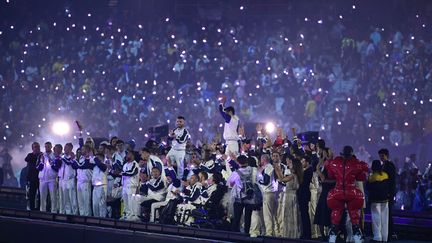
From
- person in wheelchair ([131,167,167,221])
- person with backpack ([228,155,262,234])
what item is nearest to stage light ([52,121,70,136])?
person in wheelchair ([131,167,167,221])

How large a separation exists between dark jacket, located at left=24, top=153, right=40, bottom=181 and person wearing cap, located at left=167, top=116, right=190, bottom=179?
381 centimetres

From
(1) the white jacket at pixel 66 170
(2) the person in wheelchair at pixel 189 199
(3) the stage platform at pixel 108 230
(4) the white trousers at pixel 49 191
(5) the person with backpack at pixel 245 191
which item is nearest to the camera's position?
(3) the stage platform at pixel 108 230

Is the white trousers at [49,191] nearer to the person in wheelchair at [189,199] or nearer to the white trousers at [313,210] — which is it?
the person in wheelchair at [189,199]

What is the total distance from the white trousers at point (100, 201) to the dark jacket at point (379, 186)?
6.97 meters

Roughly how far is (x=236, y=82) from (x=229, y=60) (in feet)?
3.94

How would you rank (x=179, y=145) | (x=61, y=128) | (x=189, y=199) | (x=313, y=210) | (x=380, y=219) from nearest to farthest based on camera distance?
(x=380, y=219) < (x=313, y=210) < (x=189, y=199) < (x=179, y=145) < (x=61, y=128)

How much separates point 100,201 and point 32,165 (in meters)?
2.64

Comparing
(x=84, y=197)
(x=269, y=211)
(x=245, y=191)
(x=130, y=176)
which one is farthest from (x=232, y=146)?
(x=84, y=197)

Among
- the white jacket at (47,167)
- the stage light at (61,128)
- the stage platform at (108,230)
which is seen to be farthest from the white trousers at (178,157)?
the stage light at (61,128)

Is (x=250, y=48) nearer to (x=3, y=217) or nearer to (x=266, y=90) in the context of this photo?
(x=266, y=90)

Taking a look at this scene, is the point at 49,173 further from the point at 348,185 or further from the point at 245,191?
the point at 348,185

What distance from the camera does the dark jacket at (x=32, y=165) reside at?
2297 cm

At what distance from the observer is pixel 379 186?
17.5 meters

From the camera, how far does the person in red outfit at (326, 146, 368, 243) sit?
16750 millimetres
